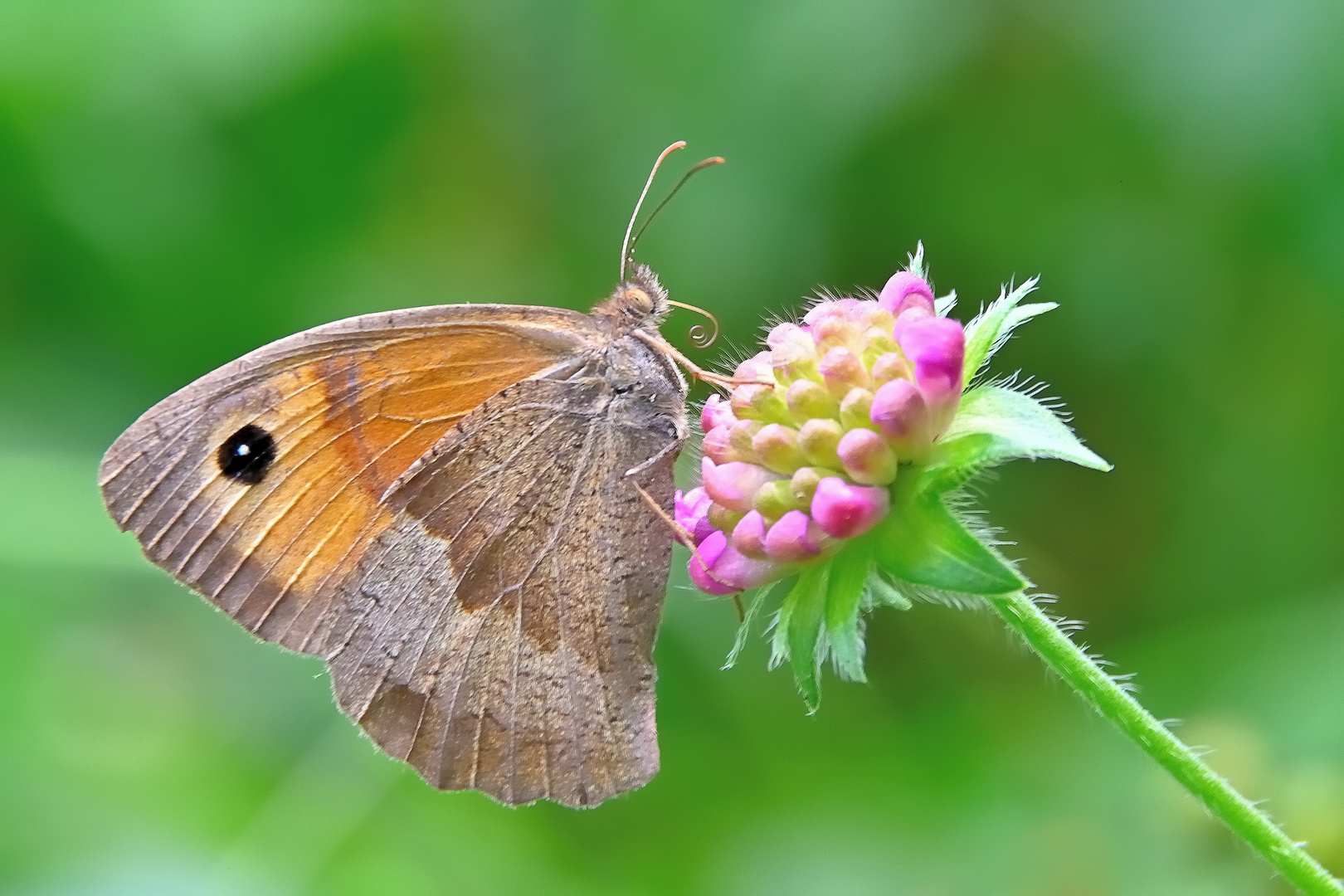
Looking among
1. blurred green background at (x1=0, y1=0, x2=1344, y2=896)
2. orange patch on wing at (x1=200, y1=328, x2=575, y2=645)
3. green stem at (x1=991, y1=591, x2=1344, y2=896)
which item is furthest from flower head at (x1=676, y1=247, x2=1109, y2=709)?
blurred green background at (x1=0, y1=0, x2=1344, y2=896)

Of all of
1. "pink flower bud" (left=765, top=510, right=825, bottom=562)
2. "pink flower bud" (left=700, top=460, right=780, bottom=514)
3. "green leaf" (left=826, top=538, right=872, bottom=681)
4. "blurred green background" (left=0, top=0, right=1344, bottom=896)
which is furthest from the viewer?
"blurred green background" (left=0, top=0, right=1344, bottom=896)

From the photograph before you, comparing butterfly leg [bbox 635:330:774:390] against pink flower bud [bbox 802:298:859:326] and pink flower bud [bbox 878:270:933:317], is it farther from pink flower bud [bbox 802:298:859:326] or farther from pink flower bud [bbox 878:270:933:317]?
pink flower bud [bbox 878:270:933:317]

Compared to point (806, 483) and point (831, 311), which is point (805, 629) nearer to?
point (806, 483)

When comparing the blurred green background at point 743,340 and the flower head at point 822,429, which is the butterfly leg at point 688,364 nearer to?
the flower head at point 822,429

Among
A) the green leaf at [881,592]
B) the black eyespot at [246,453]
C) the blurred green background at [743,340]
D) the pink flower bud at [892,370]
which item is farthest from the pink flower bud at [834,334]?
the blurred green background at [743,340]

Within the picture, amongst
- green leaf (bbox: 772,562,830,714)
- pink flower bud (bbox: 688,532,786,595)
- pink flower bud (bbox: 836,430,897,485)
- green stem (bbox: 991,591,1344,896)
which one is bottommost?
green stem (bbox: 991,591,1344,896)

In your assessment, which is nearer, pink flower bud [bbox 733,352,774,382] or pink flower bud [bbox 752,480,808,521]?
pink flower bud [bbox 752,480,808,521]

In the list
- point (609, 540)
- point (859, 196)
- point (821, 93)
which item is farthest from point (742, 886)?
point (821, 93)

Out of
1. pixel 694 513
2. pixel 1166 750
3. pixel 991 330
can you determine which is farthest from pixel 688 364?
pixel 1166 750
